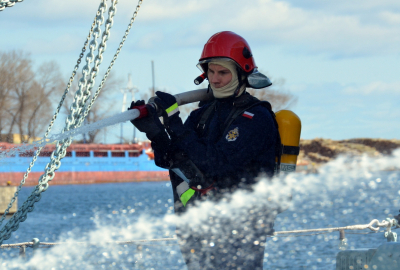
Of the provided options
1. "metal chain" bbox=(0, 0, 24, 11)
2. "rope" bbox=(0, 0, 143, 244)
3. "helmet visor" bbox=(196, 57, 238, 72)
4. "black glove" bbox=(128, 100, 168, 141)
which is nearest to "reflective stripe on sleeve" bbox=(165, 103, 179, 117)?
"black glove" bbox=(128, 100, 168, 141)

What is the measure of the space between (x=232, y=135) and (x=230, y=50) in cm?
67

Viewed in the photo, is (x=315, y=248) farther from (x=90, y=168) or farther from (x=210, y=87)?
(x=90, y=168)

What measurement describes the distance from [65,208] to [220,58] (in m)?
36.6

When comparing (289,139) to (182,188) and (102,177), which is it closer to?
(182,188)

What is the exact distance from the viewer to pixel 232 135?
361cm

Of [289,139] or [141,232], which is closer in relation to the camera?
[289,139]

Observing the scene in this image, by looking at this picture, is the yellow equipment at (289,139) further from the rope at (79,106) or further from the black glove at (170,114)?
the rope at (79,106)

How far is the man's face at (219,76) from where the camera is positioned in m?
3.91

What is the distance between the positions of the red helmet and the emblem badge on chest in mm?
537

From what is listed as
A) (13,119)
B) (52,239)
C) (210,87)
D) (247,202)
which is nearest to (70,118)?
(210,87)

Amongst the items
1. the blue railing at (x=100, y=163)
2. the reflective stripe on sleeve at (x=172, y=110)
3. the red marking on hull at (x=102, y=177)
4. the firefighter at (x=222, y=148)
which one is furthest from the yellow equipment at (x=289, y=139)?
the blue railing at (x=100, y=163)

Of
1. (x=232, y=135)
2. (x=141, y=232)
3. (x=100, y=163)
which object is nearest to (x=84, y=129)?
(x=232, y=135)

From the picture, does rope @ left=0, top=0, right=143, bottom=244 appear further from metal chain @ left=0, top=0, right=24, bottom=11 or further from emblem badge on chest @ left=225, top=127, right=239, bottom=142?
emblem badge on chest @ left=225, top=127, right=239, bottom=142

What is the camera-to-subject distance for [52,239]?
22.6 m
